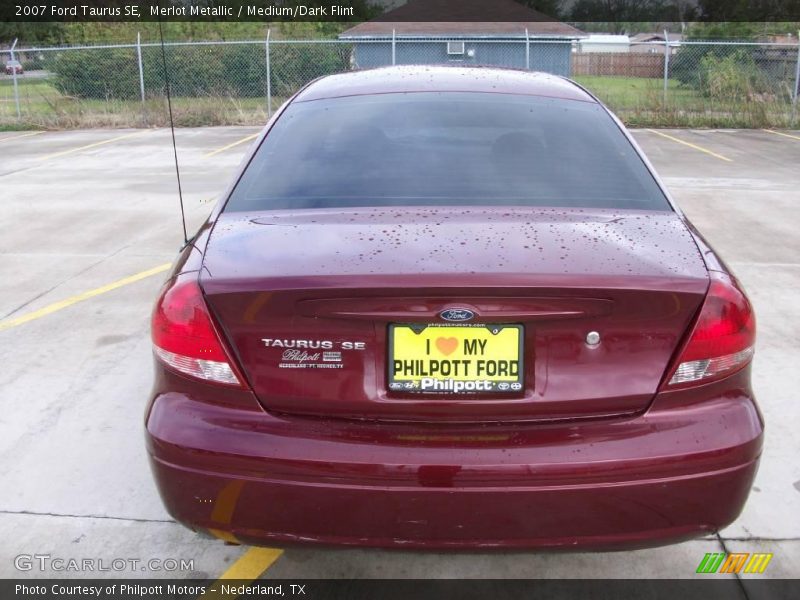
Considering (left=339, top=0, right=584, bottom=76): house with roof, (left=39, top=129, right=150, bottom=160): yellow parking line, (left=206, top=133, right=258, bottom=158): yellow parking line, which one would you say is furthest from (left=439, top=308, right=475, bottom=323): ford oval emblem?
(left=339, top=0, right=584, bottom=76): house with roof

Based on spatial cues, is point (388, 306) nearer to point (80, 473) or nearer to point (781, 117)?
point (80, 473)

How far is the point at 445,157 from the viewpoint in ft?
9.42

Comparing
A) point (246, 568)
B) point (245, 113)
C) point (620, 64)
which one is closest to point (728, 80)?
point (245, 113)

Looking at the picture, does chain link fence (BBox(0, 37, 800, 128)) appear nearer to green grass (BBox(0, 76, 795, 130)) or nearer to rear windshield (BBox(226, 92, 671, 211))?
green grass (BBox(0, 76, 795, 130))

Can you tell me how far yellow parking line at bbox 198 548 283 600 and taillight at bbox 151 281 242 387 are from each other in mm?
783

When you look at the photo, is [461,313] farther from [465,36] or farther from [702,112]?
[465,36]

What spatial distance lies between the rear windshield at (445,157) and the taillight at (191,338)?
0.56 meters

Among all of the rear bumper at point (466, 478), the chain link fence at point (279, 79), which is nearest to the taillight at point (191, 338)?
the rear bumper at point (466, 478)

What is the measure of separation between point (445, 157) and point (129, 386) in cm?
215

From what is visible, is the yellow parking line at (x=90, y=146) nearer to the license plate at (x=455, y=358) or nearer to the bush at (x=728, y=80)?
the license plate at (x=455, y=358)

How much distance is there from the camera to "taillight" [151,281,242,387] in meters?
2.13

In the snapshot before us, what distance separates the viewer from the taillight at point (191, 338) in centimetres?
213

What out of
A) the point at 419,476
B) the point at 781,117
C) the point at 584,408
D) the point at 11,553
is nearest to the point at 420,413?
the point at 419,476
